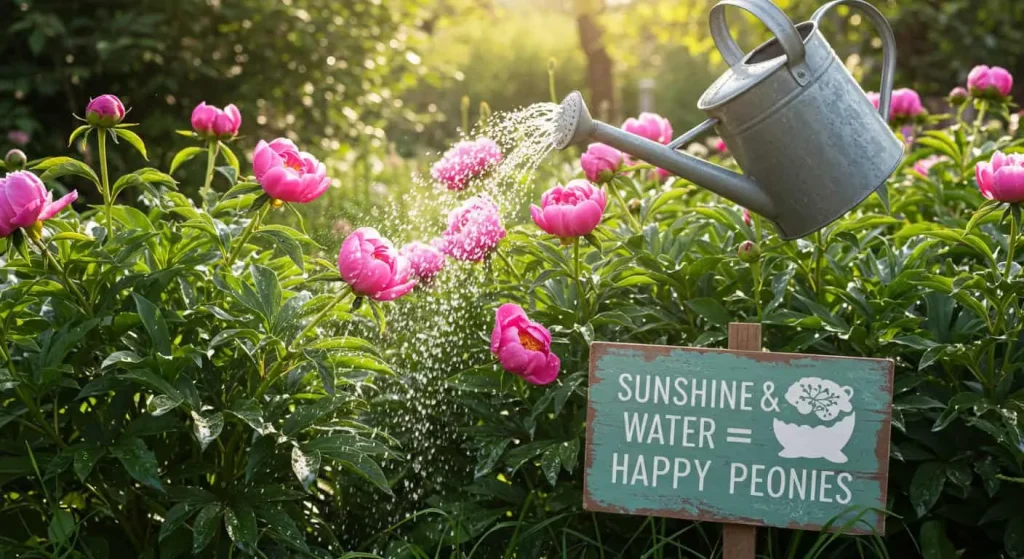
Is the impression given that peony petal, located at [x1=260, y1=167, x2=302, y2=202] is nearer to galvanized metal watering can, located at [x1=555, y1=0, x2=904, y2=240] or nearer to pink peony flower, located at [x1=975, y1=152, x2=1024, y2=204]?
galvanized metal watering can, located at [x1=555, y1=0, x2=904, y2=240]

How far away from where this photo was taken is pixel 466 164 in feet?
6.17

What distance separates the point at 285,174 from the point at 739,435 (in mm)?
711

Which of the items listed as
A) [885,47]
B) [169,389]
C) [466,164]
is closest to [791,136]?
[885,47]

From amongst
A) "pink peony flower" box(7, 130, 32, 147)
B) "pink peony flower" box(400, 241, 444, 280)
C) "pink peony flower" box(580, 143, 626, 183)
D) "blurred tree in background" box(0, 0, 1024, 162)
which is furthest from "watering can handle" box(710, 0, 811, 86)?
"pink peony flower" box(7, 130, 32, 147)

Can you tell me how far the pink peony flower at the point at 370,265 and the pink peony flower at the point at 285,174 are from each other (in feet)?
0.36

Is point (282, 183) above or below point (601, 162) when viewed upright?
below

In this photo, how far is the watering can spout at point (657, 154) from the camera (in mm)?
1466

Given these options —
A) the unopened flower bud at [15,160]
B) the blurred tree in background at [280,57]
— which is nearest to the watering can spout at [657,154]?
the unopened flower bud at [15,160]

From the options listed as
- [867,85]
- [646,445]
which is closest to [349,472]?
[646,445]

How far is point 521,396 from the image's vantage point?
5.60 ft

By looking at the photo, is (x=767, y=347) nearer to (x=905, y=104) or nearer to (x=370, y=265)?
(x=370, y=265)

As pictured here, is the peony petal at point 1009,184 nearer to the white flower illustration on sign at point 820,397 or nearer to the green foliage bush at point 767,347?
the green foliage bush at point 767,347

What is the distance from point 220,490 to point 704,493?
70 centimetres

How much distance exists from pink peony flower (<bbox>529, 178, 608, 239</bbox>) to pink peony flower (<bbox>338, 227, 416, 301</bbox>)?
0.76 ft
